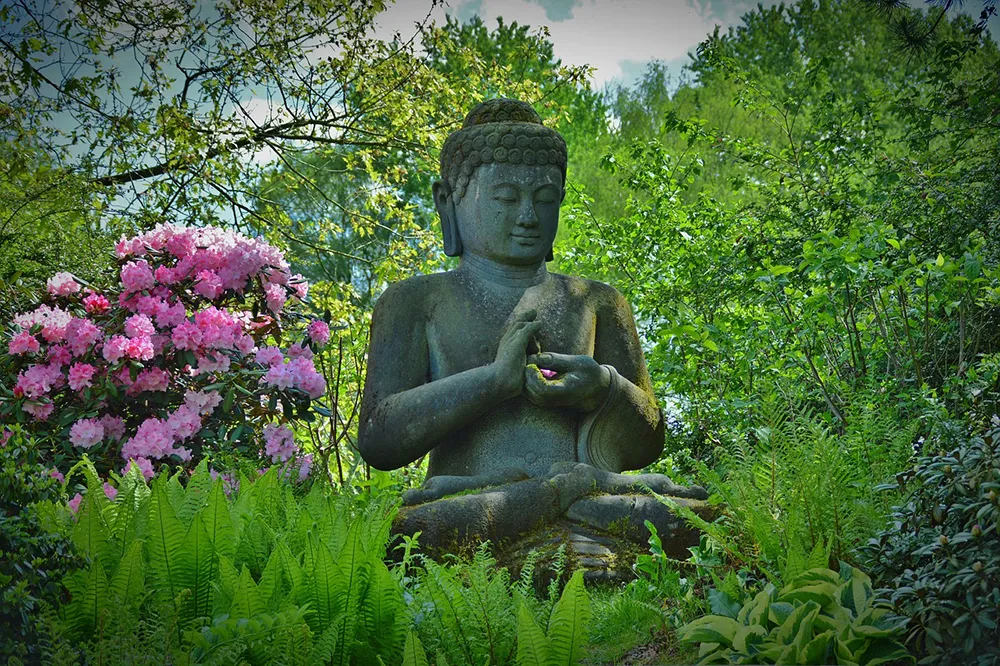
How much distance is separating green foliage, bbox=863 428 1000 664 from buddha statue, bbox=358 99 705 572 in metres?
1.53

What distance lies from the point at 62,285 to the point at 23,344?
0.59m

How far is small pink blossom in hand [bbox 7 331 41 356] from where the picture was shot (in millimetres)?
6324

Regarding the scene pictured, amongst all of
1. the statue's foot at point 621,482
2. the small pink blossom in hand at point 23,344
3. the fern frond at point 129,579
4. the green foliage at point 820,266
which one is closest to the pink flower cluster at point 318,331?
the small pink blossom in hand at point 23,344

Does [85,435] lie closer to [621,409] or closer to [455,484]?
[455,484]

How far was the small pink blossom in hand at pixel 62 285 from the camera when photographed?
6.79 metres

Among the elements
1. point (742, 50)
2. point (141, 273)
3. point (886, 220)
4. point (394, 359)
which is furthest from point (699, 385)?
point (742, 50)

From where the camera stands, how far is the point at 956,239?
8.45m

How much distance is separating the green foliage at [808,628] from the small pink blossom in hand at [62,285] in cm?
484

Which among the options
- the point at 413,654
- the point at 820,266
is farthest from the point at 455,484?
the point at 820,266

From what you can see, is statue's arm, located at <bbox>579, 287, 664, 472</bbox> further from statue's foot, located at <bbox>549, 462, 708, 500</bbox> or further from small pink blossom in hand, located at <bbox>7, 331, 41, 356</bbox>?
small pink blossom in hand, located at <bbox>7, 331, 41, 356</bbox>

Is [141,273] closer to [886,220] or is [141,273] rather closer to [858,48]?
[886,220]

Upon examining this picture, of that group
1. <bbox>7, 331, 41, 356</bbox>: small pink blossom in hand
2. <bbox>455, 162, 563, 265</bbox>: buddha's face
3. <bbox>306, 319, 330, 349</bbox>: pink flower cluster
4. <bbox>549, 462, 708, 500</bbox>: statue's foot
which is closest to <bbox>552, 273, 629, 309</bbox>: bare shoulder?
<bbox>455, 162, 563, 265</bbox>: buddha's face

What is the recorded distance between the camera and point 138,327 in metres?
6.33

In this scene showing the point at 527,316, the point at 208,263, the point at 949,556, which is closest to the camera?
the point at 949,556
